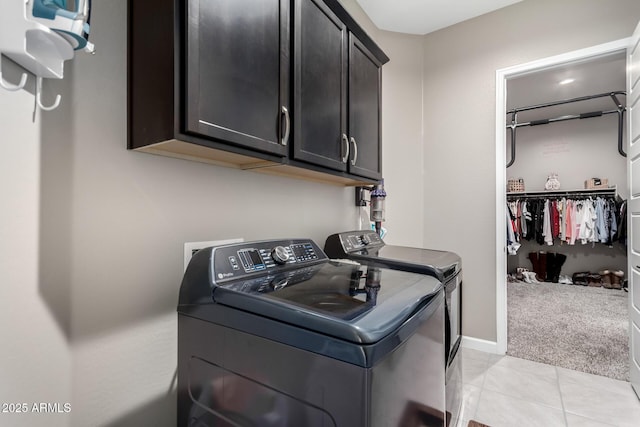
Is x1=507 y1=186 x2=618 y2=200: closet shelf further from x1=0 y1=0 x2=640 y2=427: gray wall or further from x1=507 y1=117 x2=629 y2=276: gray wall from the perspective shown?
x1=0 y1=0 x2=640 y2=427: gray wall

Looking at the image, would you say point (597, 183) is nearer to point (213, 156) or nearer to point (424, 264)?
point (424, 264)

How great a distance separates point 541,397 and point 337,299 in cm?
209

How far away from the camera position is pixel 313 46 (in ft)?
4.27

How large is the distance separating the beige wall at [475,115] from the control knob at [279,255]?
214 cm

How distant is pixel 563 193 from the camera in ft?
17.0

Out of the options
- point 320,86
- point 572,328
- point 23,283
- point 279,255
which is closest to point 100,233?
point 23,283

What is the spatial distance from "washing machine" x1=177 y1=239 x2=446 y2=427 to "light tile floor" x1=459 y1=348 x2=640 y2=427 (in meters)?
1.12

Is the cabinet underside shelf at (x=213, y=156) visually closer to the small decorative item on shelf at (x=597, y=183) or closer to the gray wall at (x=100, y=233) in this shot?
the gray wall at (x=100, y=233)

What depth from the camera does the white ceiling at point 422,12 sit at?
241 centimetres

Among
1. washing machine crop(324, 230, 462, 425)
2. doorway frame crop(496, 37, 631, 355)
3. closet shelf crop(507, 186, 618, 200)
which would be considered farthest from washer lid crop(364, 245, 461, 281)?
closet shelf crop(507, 186, 618, 200)

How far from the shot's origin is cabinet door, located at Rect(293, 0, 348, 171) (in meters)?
1.21

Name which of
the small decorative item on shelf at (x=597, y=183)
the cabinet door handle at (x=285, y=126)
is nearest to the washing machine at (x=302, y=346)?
the cabinet door handle at (x=285, y=126)

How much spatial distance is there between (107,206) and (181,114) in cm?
38

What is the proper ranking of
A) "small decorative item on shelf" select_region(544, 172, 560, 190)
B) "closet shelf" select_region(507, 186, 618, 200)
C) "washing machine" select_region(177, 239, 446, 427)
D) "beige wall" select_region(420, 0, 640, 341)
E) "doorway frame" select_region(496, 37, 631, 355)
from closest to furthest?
"washing machine" select_region(177, 239, 446, 427), "beige wall" select_region(420, 0, 640, 341), "doorway frame" select_region(496, 37, 631, 355), "closet shelf" select_region(507, 186, 618, 200), "small decorative item on shelf" select_region(544, 172, 560, 190)
